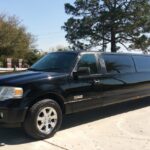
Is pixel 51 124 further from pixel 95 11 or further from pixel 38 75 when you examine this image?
pixel 95 11

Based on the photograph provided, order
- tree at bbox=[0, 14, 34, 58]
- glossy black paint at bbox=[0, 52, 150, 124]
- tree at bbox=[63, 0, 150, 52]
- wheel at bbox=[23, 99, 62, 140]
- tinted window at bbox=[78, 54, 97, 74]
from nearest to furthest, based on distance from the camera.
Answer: glossy black paint at bbox=[0, 52, 150, 124], wheel at bbox=[23, 99, 62, 140], tinted window at bbox=[78, 54, 97, 74], tree at bbox=[63, 0, 150, 52], tree at bbox=[0, 14, 34, 58]

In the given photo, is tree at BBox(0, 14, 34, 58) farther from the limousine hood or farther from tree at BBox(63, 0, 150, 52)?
the limousine hood

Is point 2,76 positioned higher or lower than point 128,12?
lower

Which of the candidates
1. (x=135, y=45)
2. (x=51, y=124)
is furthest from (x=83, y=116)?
(x=135, y=45)

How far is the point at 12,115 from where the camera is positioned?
625cm

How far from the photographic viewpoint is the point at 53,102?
6.85 metres

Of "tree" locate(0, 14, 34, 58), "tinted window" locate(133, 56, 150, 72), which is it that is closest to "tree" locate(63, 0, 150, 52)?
"tree" locate(0, 14, 34, 58)

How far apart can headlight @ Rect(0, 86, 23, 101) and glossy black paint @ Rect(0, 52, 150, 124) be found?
75mm

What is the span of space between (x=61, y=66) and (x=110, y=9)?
119ft

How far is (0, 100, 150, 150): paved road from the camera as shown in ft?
20.4

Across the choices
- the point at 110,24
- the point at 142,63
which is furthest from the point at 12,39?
the point at 142,63

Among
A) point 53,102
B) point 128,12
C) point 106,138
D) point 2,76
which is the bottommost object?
point 106,138

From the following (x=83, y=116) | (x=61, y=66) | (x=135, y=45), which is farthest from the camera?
(x=135, y=45)

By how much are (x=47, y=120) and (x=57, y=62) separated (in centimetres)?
149
